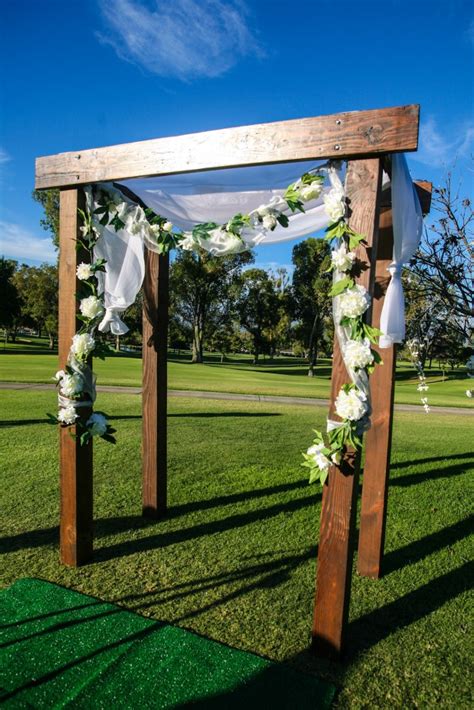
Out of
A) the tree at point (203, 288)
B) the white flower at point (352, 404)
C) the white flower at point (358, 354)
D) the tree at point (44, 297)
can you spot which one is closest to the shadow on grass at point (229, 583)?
the white flower at point (352, 404)

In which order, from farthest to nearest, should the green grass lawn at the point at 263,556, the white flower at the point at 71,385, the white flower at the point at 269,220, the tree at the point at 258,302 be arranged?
the tree at the point at 258,302 < the white flower at the point at 71,385 < the white flower at the point at 269,220 < the green grass lawn at the point at 263,556

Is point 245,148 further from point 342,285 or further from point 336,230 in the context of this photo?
point 342,285

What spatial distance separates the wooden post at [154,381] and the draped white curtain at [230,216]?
0.58 meters

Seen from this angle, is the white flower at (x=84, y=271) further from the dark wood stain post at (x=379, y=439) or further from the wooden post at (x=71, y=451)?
the dark wood stain post at (x=379, y=439)

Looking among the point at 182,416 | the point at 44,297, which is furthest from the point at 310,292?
the point at 182,416

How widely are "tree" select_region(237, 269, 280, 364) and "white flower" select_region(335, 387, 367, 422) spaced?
37214mm

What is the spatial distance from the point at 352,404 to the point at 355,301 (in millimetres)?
561

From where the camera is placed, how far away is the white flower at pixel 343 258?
255cm

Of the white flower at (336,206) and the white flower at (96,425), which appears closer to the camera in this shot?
the white flower at (336,206)

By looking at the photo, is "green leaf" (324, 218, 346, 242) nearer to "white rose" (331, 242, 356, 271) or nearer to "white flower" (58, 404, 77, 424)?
"white rose" (331, 242, 356, 271)

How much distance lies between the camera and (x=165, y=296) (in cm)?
449

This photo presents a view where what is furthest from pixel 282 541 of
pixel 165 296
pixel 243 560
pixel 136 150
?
pixel 136 150

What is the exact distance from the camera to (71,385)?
136 inches

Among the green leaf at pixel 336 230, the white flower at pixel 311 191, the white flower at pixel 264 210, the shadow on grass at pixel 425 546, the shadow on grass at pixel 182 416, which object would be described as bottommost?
the shadow on grass at pixel 182 416
